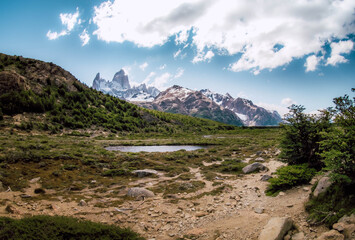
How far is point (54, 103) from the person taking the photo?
64.8 metres

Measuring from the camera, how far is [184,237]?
8.31 metres

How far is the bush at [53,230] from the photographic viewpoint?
20.4 ft

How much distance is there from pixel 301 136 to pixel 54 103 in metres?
73.5

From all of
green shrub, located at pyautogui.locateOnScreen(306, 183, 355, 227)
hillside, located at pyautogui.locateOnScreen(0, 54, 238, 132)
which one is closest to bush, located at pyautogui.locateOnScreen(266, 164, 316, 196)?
green shrub, located at pyautogui.locateOnScreen(306, 183, 355, 227)

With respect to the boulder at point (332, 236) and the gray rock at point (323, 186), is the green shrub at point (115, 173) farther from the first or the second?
the boulder at point (332, 236)

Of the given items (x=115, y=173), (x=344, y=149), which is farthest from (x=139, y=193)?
(x=344, y=149)

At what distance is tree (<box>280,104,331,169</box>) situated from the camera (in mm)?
14766

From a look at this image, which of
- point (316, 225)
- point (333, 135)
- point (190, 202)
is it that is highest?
point (333, 135)

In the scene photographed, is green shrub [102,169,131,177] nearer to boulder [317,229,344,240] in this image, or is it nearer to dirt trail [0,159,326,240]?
dirt trail [0,159,326,240]

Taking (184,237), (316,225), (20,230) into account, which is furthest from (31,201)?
(316,225)

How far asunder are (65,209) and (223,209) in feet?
30.8

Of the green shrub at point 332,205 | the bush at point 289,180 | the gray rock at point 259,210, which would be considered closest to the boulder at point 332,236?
the green shrub at point 332,205

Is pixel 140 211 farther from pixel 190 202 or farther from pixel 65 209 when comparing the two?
pixel 65 209

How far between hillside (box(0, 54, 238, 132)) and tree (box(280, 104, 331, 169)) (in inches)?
2197
